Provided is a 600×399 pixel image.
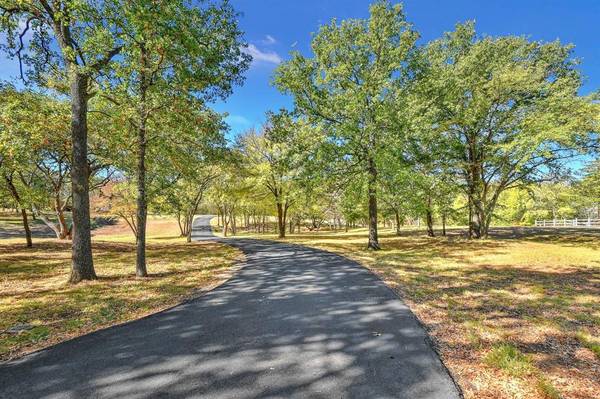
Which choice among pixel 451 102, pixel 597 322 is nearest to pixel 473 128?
pixel 451 102

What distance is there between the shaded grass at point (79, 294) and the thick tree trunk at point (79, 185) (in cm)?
54

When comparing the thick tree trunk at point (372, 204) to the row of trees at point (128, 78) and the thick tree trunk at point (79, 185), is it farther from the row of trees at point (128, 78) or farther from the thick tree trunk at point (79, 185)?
the thick tree trunk at point (79, 185)

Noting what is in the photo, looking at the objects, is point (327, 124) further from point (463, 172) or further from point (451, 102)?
point (463, 172)

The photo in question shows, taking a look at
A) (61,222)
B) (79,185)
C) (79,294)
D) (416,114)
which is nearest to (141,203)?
(79,185)

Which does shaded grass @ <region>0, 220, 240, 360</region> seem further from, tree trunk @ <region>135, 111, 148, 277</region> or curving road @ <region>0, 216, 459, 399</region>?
curving road @ <region>0, 216, 459, 399</region>

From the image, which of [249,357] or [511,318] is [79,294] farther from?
[511,318]

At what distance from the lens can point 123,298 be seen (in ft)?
23.3

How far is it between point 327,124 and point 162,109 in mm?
8997

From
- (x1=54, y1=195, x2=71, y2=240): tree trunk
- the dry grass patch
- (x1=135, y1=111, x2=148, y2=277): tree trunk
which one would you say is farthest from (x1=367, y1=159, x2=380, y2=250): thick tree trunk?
(x1=54, y1=195, x2=71, y2=240): tree trunk

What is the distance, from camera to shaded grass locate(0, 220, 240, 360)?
511 cm

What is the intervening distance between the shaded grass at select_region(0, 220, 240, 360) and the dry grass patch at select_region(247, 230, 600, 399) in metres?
5.82

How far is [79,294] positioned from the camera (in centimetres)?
736

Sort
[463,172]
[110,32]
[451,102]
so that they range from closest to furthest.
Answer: [110,32] → [451,102] → [463,172]

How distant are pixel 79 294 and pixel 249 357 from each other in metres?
6.02
